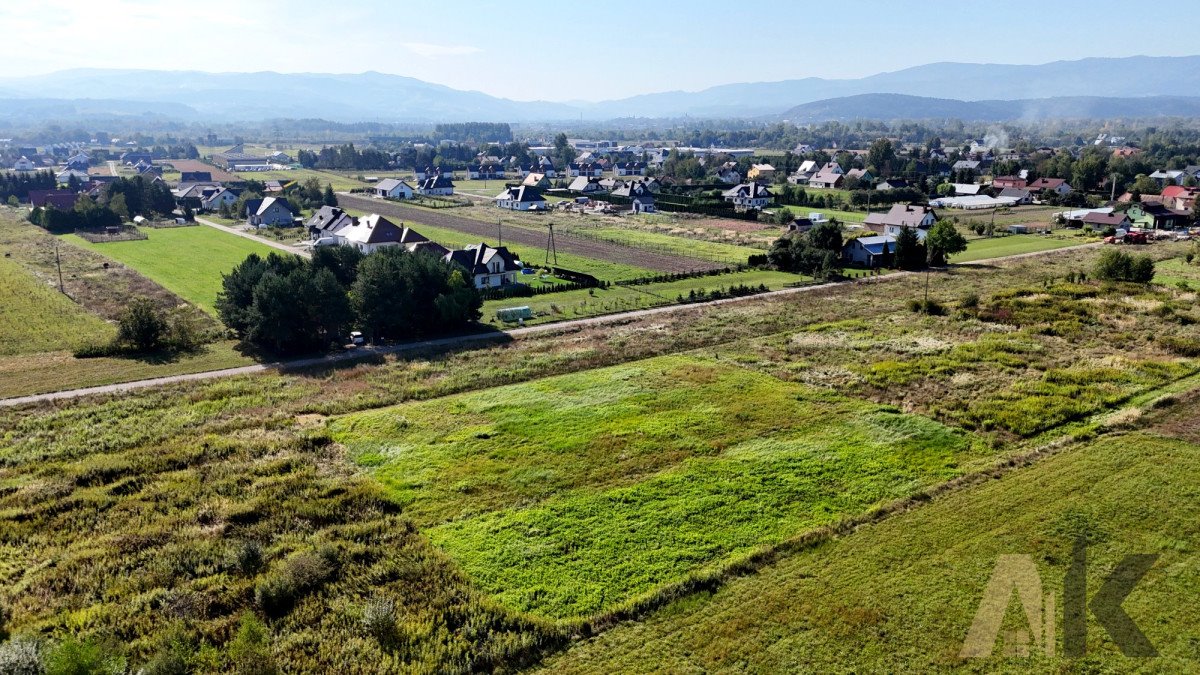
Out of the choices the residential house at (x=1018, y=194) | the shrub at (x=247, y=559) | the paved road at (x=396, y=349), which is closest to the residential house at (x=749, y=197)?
the residential house at (x=1018, y=194)

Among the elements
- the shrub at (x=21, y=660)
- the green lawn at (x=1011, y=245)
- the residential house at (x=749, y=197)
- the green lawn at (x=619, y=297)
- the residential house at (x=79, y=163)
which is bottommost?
the shrub at (x=21, y=660)

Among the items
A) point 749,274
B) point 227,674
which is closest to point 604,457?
point 227,674

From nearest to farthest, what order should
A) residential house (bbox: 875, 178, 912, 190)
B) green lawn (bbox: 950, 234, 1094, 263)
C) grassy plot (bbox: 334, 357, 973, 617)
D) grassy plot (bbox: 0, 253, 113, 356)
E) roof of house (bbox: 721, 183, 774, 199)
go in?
1. grassy plot (bbox: 334, 357, 973, 617)
2. grassy plot (bbox: 0, 253, 113, 356)
3. green lawn (bbox: 950, 234, 1094, 263)
4. roof of house (bbox: 721, 183, 774, 199)
5. residential house (bbox: 875, 178, 912, 190)

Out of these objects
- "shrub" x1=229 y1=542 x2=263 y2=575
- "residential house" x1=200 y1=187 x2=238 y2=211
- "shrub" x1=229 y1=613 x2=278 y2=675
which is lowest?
"shrub" x1=229 y1=613 x2=278 y2=675

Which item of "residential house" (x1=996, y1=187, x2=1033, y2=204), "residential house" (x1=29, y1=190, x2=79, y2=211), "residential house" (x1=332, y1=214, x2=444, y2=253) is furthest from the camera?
"residential house" (x1=996, y1=187, x2=1033, y2=204)

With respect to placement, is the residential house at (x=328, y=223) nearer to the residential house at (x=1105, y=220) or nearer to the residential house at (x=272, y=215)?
the residential house at (x=272, y=215)

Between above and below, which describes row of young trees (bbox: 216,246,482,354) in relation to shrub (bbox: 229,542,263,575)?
above

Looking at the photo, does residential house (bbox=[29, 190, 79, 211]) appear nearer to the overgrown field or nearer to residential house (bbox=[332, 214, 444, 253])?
residential house (bbox=[332, 214, 444, 253])

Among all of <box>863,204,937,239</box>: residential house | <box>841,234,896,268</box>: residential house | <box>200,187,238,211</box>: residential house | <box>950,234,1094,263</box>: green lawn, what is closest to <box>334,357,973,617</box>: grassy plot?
<box>841,234,896,268</box>: residential house
